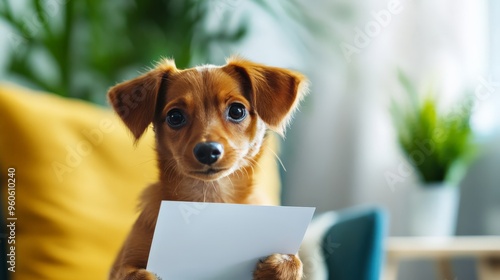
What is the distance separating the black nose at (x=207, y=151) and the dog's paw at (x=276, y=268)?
98 mm

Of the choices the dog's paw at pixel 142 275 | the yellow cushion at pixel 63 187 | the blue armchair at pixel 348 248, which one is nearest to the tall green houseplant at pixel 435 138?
the blue armchair at pixel 348 248

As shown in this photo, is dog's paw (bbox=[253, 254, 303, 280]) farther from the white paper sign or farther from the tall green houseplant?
the tall green houseplant

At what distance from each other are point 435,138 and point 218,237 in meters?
1.36

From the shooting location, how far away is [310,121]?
1504 mm

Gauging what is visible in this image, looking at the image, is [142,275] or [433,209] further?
[433,209]

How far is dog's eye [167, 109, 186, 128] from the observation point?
0.47 metres

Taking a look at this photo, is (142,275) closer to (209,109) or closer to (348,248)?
(209,109)

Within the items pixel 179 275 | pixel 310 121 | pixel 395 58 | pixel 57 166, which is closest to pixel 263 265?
pixel 179 275

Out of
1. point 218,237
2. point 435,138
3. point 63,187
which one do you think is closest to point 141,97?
point 218,237

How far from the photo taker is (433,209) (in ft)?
5.53

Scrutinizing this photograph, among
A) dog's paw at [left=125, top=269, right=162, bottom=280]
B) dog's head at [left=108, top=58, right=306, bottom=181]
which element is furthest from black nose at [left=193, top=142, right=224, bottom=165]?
dog's paw at [left=125, top=269, right=162, bottom=280]

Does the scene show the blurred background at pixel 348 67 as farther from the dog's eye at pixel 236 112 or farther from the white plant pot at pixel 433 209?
the dog's eye at pixel 236 112

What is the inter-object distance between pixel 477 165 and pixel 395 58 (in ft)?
1.51

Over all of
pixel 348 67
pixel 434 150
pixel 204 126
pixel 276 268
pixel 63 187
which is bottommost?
pixel 276 268
